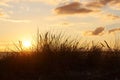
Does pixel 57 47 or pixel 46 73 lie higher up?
pixel 57 47

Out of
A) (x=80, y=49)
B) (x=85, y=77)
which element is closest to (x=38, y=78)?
(x=85, y=77)

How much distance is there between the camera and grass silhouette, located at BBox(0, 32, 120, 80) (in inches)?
513

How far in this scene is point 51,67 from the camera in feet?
46.9

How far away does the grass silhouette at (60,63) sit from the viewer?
13.0m

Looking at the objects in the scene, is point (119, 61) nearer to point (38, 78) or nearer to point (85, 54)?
point (85, 54)

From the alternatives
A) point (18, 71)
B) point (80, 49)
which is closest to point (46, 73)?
point (18, 71)

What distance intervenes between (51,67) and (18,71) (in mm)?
1590

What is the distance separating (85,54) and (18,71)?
16.3 feet

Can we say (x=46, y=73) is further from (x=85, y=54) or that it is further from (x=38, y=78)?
(x=85, y=54)

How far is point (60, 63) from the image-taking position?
1501 cm

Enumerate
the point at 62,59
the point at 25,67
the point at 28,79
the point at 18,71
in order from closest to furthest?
the point at 28,79, the point at 18,71, the point at 25,67, the point at 62,59

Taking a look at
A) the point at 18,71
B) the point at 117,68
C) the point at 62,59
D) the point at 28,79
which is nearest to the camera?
the point at 28,79

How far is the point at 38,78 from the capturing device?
12156 millimetres

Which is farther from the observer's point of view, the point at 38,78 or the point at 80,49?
the point at 80,49
